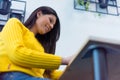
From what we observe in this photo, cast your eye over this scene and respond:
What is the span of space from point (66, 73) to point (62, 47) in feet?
2.86

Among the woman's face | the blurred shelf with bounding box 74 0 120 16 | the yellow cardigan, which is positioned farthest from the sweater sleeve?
the blurred shelf with bounding box 74 0 120 16

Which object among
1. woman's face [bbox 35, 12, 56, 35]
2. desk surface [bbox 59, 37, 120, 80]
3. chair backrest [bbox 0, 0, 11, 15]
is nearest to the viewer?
desk surface [bbox 59, 37, 120, 80]

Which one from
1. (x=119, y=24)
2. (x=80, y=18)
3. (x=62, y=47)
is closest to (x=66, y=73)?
(x=62, y=47)

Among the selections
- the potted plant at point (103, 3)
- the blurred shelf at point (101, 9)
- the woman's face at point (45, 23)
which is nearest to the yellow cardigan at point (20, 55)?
the woman's face at point (45, 23)

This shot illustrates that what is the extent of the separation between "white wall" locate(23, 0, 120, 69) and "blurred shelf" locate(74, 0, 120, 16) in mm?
34

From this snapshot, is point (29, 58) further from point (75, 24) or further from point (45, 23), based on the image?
point (75, 24)

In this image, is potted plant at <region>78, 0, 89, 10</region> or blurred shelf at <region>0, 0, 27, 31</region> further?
Result: potted plant at <region>78, 0, 89, 10</region>

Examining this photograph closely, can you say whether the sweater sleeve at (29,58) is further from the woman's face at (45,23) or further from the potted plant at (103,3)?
the potted plant at (103,3)

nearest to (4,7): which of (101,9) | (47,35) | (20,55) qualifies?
(47,35)

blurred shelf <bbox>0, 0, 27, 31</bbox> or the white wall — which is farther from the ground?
blurred shelf <bbox>0, 0, 27, 31</bbox>

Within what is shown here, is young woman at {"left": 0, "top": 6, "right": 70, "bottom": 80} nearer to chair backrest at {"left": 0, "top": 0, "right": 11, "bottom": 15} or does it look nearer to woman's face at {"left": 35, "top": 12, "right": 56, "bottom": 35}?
woman's face at {"left": 35, "top": 12, "right": 56, "bottom": 35}

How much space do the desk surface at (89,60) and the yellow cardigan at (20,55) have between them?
93mm

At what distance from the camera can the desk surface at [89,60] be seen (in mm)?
714

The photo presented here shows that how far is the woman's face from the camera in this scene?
4.39 feet
